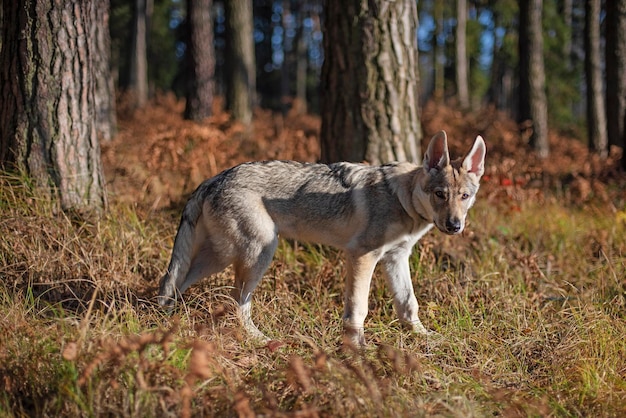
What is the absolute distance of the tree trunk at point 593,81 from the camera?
45.3 ft

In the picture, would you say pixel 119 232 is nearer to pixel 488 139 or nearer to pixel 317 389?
pixel 317 389

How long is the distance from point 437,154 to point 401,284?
1130 mm

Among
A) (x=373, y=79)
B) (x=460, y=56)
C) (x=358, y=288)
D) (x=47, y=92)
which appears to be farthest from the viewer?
(x=460, y=56)

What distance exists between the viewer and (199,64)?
11.9 metres

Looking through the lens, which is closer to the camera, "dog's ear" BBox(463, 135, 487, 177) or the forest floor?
the forest floor

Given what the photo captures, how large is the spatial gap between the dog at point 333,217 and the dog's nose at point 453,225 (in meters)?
0.03

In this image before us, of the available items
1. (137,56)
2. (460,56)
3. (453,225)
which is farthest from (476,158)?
(137,56)

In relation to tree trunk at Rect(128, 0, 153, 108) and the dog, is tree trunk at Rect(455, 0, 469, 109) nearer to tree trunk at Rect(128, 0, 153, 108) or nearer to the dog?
tree trunk at Rect(128, 0, 153, 108)

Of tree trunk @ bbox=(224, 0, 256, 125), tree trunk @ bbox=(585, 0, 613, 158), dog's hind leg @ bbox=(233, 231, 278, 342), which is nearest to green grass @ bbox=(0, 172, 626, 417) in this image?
dog's hind leg @ bbox=(233, 231, 278, 342)

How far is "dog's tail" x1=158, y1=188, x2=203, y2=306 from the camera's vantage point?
14.1 ft

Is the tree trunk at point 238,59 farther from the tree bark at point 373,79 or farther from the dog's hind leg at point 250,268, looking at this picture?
the dog's hind leg at point 250,268

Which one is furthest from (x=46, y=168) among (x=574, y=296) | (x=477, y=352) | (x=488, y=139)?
(x=488, y=139)

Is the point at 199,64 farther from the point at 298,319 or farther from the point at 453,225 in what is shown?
the point at 453,225

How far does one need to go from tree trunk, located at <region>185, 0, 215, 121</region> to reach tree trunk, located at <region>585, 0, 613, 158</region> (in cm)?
930
